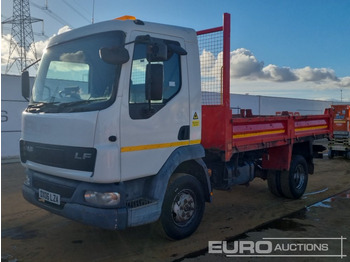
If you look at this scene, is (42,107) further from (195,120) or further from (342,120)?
(342,120)

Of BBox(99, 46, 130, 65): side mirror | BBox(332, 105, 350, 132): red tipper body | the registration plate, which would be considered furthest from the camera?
BBox(332, 105, 350, 132): red tipper body

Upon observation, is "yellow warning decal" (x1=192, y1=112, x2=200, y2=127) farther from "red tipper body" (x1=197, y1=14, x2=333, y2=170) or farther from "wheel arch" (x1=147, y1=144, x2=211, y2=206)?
"red tipper body" (x1=197, y1=14, x2=333, y2=170)

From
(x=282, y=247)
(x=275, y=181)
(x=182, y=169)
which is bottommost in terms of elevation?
(x=282, y=247)

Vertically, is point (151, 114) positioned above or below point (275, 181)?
above

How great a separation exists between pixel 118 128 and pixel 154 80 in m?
0.65

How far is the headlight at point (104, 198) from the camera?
348cm

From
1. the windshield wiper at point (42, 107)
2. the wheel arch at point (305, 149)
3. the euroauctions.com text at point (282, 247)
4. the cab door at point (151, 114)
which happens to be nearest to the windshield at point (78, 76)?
the windshield wiper at point (42, 107)

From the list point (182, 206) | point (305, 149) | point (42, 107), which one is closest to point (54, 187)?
→ point (42, 107)

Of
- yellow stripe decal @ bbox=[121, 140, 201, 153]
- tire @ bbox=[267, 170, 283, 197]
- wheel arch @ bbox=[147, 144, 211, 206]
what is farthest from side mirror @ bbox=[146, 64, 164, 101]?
tire @ bbox=[267, 170, 283, 197]

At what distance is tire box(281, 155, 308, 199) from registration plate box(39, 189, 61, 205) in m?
4.50

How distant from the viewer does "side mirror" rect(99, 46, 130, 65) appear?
11.1 feet

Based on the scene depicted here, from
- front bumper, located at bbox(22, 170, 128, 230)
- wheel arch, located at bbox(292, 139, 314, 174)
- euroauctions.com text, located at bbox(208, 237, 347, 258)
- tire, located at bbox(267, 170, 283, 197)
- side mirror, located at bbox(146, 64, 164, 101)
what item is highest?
side mirror, located at bbox(146, 64, 164, 101)

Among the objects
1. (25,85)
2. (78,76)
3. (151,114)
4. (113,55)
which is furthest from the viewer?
(25,85)

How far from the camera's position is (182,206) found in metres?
4.31
